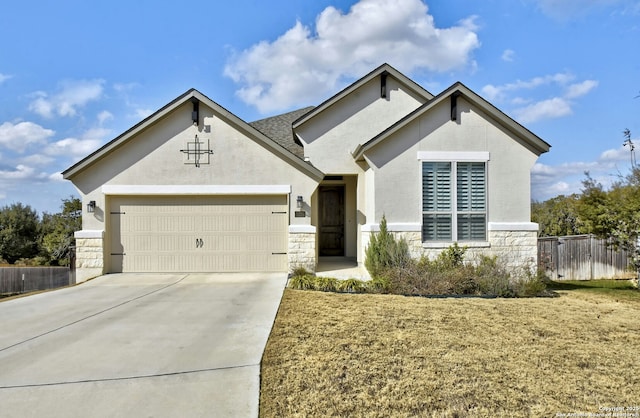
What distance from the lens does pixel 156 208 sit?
39.7 ft

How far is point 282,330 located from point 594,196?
34.1 ft

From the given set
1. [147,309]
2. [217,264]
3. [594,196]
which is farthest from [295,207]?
[594,196]

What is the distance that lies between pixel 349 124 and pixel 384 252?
5.19 metres

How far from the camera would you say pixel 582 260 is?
15820 millimetres

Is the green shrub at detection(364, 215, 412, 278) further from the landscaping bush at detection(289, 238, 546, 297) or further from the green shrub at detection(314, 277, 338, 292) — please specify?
the green shrub at detection(314, 277, 338, 292)

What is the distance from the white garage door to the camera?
39.7 feet

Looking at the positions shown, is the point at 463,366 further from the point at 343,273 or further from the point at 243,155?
the point at 243,155

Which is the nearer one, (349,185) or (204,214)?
(204,214)

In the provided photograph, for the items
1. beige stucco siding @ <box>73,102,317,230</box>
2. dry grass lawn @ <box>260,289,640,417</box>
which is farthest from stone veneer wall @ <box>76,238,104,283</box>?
dry grass lawn @ <box>260,289,640,417</box>

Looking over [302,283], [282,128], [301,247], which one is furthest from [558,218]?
[302,283]

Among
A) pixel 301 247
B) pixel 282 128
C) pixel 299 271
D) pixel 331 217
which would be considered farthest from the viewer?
pixel 282 128

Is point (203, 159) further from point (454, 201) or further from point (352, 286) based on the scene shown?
point (454, 201)

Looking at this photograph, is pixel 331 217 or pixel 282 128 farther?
pixel 282 128

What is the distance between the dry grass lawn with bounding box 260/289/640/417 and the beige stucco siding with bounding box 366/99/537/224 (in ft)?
12.8
